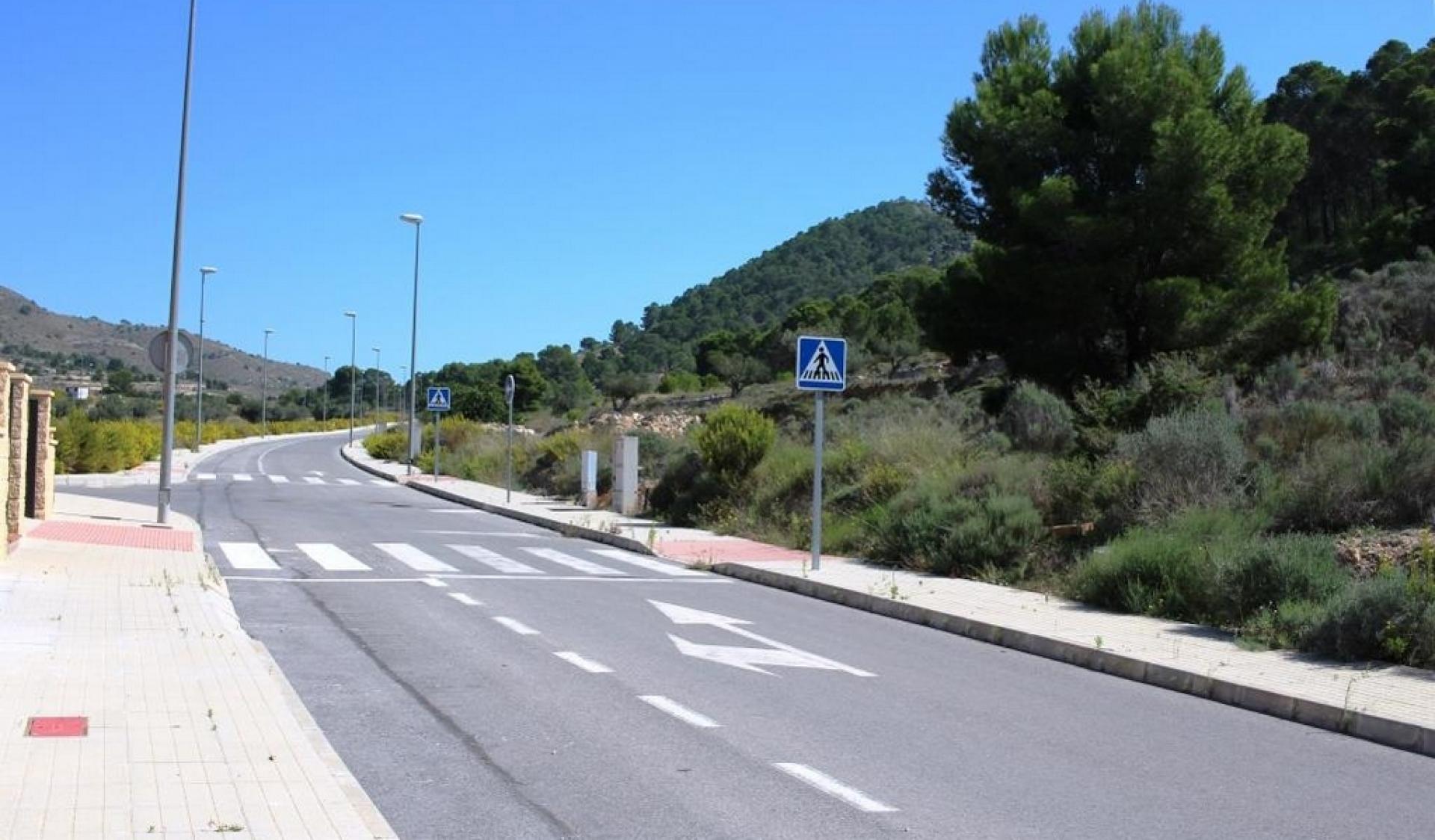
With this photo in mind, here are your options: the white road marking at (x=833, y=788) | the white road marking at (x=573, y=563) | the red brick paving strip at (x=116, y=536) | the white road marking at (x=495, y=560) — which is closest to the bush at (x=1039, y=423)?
the white road marking at (x=573, y=563)

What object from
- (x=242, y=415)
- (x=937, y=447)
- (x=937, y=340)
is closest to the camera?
(x=937, y=447)

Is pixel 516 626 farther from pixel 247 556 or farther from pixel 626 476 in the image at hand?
pixel 626 476

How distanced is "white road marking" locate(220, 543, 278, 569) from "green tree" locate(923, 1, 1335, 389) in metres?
17.2

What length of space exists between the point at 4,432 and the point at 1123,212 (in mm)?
21877

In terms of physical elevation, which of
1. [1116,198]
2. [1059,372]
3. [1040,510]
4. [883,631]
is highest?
[1116,198]

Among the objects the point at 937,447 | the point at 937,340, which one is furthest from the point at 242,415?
the point at 937,447

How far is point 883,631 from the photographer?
43.5 feet

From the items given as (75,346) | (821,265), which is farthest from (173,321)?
(821,265)

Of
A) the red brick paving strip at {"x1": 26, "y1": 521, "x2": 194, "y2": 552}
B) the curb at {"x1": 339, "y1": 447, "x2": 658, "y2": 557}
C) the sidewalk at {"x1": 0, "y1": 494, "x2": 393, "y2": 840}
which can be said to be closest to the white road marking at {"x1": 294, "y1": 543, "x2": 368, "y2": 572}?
the red brick paving strip at {"x1": 26, "y1": 521, "x2": 194, "y2": 552}

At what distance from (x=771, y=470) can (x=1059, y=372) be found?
331 inches

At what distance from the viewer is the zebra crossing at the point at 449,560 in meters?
17.6

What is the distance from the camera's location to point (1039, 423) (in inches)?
882

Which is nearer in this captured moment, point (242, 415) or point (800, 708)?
point (800, 708)

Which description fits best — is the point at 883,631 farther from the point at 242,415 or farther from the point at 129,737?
the point at 242,415
